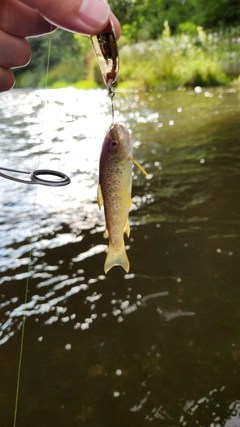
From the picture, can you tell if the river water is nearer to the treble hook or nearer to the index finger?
the treble hook

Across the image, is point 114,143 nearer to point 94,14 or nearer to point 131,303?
point 94,14

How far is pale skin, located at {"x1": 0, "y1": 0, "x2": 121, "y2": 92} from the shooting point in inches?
34.6

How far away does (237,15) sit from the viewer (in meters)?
19.0

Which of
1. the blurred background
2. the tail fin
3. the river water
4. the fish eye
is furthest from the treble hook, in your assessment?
the blurred background

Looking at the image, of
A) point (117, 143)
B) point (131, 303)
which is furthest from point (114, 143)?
point (131, 303)

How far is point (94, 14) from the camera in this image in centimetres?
88

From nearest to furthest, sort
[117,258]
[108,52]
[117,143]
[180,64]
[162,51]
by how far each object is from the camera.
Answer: [108,52] → [117,143] → [117,258] → [180,64] → [162,51]

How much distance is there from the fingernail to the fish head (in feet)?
1.27

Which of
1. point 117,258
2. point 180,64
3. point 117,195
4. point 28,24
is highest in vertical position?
point 180,64

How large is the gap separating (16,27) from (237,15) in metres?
19.9

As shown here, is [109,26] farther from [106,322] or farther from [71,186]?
[71,186]

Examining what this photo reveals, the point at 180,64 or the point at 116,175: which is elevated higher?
the point at 180,64

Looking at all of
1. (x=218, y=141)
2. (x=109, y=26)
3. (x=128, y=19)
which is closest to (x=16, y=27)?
(x=109, y=26)

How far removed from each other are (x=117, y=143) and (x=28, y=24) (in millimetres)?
456
